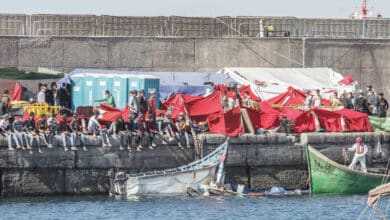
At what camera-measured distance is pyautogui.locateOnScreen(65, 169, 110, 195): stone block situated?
46719 millimetres

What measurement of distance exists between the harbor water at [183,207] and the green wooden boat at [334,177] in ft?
2.16

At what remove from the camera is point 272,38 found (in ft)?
191

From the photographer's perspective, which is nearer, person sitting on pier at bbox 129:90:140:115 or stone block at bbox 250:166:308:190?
person sitting on pier at bbox 129:90:140:115

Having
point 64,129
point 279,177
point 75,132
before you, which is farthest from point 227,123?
point 64,129

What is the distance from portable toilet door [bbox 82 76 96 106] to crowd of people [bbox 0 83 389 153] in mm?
1349

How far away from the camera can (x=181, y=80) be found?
5444 centimetres

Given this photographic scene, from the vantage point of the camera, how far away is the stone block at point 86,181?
4672 cm

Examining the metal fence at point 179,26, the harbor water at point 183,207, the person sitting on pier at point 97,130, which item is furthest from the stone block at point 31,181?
the metal fence at point 179,26

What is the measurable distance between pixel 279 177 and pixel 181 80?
7.22m

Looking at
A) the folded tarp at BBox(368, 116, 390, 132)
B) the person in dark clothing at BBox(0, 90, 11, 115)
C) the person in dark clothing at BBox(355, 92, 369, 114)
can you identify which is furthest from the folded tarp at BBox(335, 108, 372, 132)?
the person in dark clothing at BBox(0, 90, 11, 115)

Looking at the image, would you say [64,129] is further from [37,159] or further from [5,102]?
[5,102]

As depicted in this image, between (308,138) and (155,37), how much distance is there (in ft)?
32.9

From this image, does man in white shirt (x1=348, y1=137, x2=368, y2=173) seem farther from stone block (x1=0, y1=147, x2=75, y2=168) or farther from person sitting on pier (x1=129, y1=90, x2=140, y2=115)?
stone block (x1=0, y1=147, x2=75, y2=168)

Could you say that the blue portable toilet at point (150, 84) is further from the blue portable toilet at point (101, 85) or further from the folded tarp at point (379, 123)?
the folded tarp at point (379, 123)
